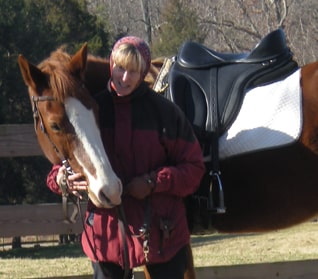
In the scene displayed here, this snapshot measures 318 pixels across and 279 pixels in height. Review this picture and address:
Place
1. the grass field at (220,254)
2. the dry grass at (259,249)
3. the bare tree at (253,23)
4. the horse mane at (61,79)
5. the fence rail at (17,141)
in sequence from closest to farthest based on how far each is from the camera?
the horse mane at (61,79) < the fence rail at (17,141) < the grass field at (220,254) < the dry grass at (259,249) < the bare tree at (253,23)

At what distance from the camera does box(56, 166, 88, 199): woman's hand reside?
9.99 feet

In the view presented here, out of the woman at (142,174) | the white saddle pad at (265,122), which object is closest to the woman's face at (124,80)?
the woman at (142,174)

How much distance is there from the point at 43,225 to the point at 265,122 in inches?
92.9

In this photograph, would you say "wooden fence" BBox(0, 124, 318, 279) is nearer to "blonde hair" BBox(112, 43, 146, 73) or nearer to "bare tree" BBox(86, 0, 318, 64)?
"blonde hair" BBox(112, 43, 146, 73)

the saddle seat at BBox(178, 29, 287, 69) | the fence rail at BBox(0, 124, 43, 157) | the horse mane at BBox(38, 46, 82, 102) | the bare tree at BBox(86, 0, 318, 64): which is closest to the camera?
the horse mane at BBox(38, 46, 82, 102)

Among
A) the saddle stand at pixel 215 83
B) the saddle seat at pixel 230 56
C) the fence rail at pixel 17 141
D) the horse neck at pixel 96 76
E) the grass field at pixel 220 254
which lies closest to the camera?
the horse neck at pixel 96 76

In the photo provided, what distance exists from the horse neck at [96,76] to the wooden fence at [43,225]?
6.39ft

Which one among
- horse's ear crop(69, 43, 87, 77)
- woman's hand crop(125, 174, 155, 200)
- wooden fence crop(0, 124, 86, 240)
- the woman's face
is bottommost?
wooden fence crop(0, 124, 86, 240)

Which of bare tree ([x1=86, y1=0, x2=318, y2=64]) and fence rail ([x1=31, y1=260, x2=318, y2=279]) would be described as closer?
fence rail ([x1=31, y1=260, x2=318, y2=279])

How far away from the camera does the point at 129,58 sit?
307cm

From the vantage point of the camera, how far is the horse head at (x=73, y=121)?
2926 millimetres

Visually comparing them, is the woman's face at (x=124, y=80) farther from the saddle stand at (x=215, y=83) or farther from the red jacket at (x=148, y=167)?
the saddle stand at (x=215, y=83)

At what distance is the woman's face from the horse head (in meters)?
0.13

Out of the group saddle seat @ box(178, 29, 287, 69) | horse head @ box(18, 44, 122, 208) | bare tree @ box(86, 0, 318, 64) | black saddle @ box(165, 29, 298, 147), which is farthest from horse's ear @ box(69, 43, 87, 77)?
bare tree @ box(86, 0, 318, 64)
